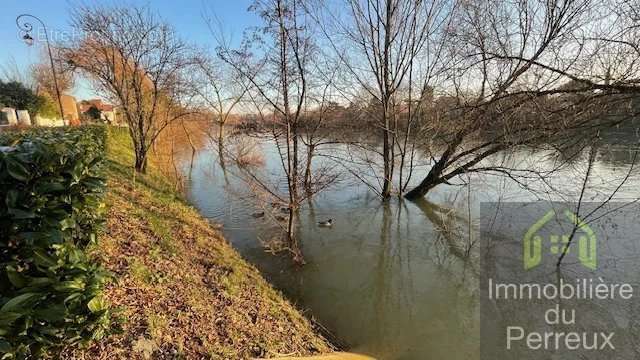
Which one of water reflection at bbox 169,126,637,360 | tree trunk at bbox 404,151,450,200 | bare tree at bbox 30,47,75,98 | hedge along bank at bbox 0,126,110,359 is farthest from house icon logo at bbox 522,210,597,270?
bare tree at bbox 30,47,75,98

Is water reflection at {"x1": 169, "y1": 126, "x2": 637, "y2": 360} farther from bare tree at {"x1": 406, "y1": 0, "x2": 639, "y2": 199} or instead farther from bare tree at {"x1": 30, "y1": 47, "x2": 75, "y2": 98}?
bare tree at {"x1": 30, "y1": 47, "x2": 75, "y2": 98}

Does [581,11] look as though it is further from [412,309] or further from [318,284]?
[318,284]

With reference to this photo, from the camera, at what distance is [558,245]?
798 centimetres

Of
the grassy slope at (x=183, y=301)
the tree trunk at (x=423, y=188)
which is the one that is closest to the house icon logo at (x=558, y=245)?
the tree trunk at (x=423, y=188)

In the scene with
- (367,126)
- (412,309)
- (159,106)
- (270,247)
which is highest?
(159,106)

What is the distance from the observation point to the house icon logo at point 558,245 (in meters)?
7.42

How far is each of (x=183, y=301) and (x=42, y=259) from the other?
2.39m

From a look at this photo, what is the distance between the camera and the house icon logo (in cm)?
742

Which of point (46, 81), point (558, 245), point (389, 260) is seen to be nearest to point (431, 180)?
point (558, 245)

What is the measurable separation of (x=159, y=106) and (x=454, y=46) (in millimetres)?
13171

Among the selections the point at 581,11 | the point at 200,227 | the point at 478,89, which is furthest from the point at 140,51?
the point at 581,11

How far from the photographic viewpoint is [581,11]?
7.53m

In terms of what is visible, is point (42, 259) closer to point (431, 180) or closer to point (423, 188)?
point (431, 180)

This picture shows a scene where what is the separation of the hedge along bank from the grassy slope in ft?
1.85
